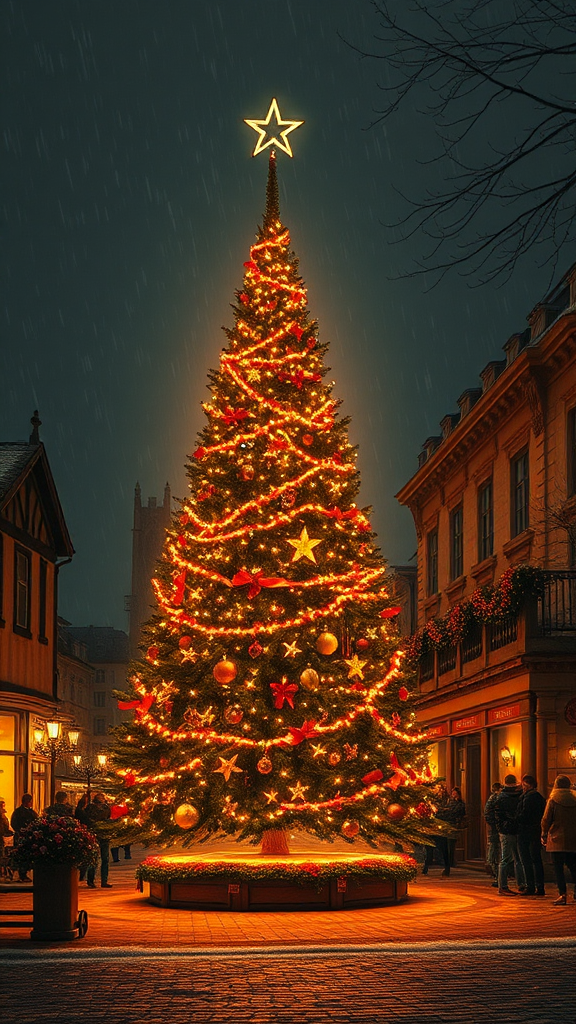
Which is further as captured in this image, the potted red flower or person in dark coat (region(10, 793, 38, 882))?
person in dark coat (region(10, 793, 38, 882))

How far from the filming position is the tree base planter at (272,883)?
18062 millimetres

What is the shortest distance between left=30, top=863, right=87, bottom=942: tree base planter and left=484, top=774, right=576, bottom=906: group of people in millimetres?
7346

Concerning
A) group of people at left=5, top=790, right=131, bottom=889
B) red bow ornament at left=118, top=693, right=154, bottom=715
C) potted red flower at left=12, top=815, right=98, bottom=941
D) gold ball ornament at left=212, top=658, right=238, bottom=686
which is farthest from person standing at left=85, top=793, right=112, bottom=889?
potted red flower at left=12, top=815, right=98, bottom=941

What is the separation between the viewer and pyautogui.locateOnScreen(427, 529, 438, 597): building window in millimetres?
42938

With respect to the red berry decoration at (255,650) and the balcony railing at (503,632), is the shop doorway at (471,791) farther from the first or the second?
the red berry decoration at (255,650)

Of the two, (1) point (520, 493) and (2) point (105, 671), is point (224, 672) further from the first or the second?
(2) point (105, 671)

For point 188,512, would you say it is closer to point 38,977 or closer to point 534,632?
point 534,632

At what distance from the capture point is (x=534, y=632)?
25.1 metres

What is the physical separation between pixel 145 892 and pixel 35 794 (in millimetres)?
10757

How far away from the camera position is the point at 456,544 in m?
39.7

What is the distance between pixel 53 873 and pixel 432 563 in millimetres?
29682

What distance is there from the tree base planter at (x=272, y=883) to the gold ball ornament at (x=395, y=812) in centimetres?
86

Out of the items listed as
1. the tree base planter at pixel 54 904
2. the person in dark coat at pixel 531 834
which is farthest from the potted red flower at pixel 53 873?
the person in dark coat at pixel 531 834

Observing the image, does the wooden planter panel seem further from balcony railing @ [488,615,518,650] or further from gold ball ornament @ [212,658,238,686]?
balcony railing @ [488,615,518,650]
